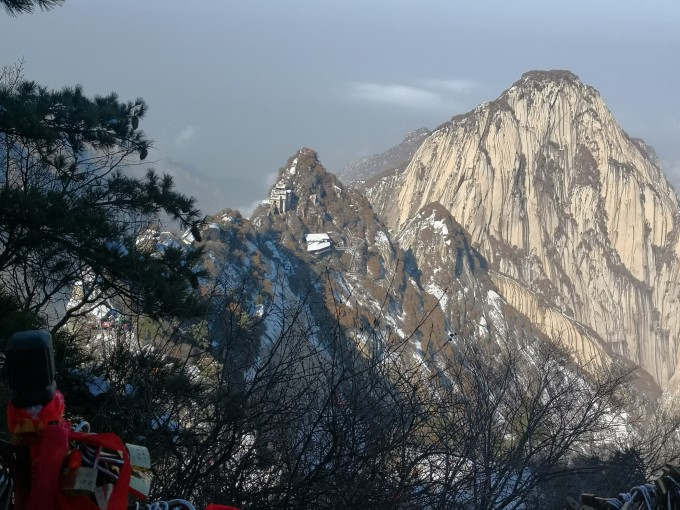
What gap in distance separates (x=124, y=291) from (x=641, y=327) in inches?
3387

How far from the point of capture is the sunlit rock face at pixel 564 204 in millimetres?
84125

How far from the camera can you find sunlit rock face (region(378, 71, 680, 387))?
276 ft

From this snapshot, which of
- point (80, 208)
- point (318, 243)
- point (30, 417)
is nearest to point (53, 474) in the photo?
point (30, 417)

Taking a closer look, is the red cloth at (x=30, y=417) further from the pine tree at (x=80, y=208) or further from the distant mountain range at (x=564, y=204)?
the distant mountain range at (x=564, y=204)

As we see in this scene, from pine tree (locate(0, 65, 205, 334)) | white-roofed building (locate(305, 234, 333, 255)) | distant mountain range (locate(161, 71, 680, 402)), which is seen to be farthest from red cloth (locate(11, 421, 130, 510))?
distant mountain range (locate(161, 71, 680, 402))

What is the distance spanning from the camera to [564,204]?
91250 mm

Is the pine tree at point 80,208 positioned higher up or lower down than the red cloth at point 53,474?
higher up

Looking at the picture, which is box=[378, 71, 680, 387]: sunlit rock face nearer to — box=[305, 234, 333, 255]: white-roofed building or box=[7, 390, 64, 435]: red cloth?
box=[305, 234, 333, 255]: white-roofed building

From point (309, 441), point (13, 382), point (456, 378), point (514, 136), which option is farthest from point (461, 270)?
point (13, 382)

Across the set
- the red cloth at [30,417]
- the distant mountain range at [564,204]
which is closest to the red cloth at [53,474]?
the red cloth at [30,417]

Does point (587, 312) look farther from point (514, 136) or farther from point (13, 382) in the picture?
point (13, 382)

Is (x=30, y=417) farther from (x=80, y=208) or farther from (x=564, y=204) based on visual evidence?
(x=564, y=204)

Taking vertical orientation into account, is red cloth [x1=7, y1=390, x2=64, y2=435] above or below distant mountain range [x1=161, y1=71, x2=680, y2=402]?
below

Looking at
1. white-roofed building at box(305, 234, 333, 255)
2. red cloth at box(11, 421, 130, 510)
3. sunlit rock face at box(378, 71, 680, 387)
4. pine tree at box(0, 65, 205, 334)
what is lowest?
red cloth at box(11, 421, 130, 510)
